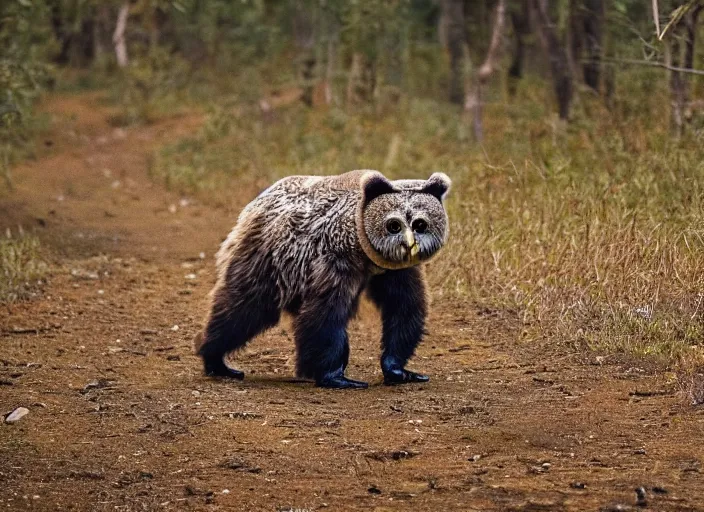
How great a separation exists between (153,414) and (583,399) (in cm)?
217

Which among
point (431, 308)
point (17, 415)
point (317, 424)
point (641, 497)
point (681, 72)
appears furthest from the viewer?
point (681, 72)

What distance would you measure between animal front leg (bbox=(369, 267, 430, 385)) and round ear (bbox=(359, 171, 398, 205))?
488mm

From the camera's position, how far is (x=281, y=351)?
745cm

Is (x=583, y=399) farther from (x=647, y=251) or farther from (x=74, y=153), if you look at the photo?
(x=74, y=153)

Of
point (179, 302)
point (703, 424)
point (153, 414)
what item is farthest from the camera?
point (179, 302)

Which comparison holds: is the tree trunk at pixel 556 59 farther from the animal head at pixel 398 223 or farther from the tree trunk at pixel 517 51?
the animal head at pixel 398 223

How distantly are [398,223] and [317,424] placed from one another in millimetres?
1176

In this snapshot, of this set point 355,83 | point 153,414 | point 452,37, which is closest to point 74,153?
point 355,83

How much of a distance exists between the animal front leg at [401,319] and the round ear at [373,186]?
1.60ft

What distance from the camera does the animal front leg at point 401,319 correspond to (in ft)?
20.7

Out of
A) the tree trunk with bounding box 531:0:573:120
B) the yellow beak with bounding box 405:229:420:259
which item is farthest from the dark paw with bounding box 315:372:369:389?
the tree trunk with bounding box 531:0:573:120

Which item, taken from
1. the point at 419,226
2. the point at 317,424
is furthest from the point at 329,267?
the point at 317,424

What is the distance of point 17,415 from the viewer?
555 cm

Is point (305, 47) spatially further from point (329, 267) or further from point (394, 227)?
point (394, 227)
